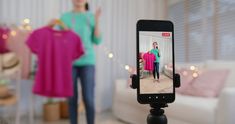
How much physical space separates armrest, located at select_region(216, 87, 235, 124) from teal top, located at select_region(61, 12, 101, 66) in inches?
12.7

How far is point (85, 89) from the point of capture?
2.21ft

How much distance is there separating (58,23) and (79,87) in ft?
0.63

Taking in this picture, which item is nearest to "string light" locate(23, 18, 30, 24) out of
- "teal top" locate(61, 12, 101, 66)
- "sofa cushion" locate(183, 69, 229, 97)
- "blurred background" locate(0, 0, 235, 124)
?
"blurred background" locate(0, 0, 235, 124)

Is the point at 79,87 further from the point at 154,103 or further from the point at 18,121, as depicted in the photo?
the point at 154,103

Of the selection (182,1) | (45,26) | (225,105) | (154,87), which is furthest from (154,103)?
(45,26)

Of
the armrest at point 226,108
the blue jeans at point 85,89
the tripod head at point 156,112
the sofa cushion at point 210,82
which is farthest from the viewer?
the sofa cushion at point 210,82

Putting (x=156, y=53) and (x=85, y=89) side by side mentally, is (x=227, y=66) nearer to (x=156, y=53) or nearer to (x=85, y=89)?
(x=85, y=89)

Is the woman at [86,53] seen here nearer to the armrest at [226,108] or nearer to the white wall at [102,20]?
the white wall at [102,20]

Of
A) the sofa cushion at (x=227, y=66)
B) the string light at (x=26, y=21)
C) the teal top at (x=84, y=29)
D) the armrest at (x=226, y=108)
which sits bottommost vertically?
the armrest at (x=226, y=108)

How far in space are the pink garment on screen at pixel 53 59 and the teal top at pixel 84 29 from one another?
5 centimetres

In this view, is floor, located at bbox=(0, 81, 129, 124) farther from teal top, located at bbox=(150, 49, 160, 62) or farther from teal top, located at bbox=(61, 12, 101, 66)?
teal top, located at bbox=(150, 49, 160, 62)

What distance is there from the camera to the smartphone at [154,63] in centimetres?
17

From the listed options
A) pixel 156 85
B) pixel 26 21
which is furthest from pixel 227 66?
pixel 156 85

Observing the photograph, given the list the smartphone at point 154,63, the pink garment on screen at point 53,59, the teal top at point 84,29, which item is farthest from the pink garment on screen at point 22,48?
the smartphone at point 154,63
